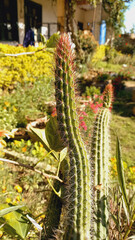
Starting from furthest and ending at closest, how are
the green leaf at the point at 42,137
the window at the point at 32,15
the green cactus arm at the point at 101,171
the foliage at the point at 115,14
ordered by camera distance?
the foliage at the point at 115,14
the window at the point at 32,15
the green cactus arm at the point at 101,171
the green leaf at the point at 42,137

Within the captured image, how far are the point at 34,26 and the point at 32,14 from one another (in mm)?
529

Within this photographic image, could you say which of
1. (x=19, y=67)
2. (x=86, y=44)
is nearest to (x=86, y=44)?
(x=86, y=44)

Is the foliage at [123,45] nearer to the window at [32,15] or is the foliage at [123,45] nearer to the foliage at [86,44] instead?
the foliage at [86,44]

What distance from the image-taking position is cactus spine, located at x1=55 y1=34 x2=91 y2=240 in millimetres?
Result: 708

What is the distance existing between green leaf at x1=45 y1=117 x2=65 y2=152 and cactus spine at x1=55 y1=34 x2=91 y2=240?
0.02 meters

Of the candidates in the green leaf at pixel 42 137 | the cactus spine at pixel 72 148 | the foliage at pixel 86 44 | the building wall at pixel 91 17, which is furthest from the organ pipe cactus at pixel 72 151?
the building wall at pixel 91 17

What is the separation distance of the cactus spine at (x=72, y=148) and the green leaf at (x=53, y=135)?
2cm

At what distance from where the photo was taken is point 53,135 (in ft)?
2.28

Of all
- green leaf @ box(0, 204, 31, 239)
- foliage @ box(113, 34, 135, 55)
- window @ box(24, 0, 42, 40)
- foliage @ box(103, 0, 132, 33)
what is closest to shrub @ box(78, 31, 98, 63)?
window @ box(24, 0, 42, 40)

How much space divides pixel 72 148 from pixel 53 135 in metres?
0.11

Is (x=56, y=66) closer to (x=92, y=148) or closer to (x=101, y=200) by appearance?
(x=92, y=148)

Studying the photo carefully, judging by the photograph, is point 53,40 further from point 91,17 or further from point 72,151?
point 91,17

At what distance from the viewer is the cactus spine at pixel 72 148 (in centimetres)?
71

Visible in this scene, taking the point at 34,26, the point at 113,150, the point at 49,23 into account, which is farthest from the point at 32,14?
the point at 113,150
